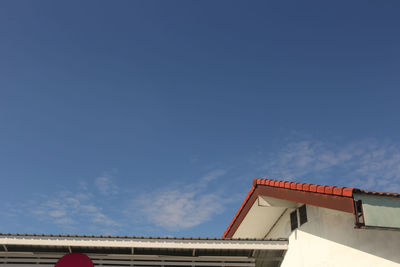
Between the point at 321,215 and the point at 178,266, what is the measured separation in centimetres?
406

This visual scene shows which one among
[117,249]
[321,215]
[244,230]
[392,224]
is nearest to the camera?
[392,224]

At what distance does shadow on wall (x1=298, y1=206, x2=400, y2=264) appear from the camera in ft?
21.8

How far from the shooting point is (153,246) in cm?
923

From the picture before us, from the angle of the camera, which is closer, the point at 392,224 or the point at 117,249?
the point at 392,224

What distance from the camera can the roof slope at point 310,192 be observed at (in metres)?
6.55

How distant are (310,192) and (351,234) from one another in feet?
3.90

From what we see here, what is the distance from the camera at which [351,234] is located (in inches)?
298

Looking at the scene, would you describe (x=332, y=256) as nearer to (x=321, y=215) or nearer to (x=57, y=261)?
(x=321, y=215)

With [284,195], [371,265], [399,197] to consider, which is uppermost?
[284,195]

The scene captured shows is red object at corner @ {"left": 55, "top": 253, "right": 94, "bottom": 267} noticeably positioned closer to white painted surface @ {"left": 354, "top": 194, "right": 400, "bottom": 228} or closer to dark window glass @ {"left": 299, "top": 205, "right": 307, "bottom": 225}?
dark window glass @ {"left": 299, "top": 205, "right": 307, "bottom": 225}

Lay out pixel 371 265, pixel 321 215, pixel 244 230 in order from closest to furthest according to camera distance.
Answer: pixel 371 265 → pixel 321 215 → pixel 244 230

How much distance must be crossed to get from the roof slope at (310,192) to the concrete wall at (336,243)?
878 mm

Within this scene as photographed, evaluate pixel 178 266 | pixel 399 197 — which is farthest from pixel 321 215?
pixel 178 266

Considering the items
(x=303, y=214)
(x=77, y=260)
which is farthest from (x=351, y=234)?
(x=77, y=260)
